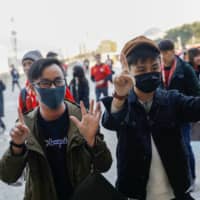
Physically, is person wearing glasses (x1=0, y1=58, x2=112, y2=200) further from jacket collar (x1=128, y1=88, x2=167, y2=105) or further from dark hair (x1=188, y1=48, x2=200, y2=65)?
dark hair (x1=188, y1=48, x2=200, y2=65)

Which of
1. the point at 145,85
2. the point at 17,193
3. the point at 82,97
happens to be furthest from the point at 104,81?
the point at 145,85

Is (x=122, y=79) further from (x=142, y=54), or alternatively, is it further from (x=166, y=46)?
(x=166, y=46)

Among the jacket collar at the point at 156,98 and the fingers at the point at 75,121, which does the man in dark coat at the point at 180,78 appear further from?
the fingers at the point at 75,121

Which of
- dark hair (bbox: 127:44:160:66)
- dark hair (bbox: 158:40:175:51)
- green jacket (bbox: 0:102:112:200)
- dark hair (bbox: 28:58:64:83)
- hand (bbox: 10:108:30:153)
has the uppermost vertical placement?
dark hair (bbox: 158:40:175:51)

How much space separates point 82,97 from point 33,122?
488 centimetres

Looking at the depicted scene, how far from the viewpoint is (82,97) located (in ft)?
23.0

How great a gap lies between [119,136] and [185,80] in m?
1.77

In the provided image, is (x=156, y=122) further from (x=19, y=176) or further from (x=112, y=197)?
(x=19, y=176)

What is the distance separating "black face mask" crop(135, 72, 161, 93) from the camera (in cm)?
217

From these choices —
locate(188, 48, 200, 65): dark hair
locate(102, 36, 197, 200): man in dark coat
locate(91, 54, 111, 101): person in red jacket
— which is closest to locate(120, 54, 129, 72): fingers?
locate(102, 36, 197, 200): man in dark coat

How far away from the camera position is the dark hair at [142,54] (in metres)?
2.17

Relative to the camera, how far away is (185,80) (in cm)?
382

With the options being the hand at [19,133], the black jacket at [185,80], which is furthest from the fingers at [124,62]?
the black jacket at [185,80]

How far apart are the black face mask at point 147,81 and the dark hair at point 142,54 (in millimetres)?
84
